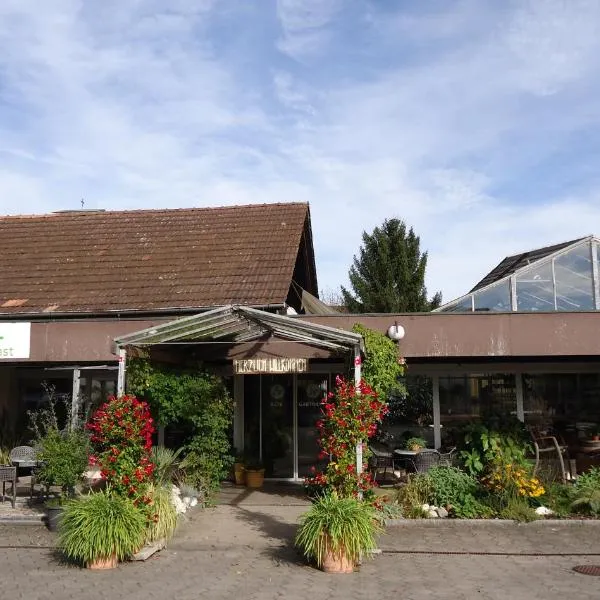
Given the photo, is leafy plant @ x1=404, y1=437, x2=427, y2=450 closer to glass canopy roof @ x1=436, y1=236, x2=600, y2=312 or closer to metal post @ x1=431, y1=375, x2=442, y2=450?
metal post @ x1=431, y1=375, x2=442, y2=450

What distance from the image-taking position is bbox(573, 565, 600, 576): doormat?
7094 millimetres

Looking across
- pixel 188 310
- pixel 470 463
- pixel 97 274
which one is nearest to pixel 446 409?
pixel 470 463

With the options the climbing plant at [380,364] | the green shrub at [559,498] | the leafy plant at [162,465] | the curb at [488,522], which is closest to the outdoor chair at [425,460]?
the climbing plant at [380,364]

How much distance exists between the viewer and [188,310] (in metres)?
12.8

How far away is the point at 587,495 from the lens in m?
9.75

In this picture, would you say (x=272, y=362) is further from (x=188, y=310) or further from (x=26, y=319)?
(x=26, y=319)

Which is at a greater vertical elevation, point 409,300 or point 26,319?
point 409,300

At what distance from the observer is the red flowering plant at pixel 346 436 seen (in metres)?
7.82

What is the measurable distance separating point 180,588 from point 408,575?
2.38 metres

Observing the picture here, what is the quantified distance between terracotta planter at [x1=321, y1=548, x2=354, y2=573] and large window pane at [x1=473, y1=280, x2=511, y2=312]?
7807 millimetres

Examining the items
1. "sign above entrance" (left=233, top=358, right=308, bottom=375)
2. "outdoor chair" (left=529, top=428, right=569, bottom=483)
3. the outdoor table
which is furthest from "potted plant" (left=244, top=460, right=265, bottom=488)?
"outdoor chair" (left=529, top=428, right=569, bottom=483)

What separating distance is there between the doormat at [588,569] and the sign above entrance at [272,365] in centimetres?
544

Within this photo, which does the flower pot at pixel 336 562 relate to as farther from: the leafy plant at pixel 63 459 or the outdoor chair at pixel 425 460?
the outdoor chair at pixel 425 460

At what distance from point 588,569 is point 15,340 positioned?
984 cm
